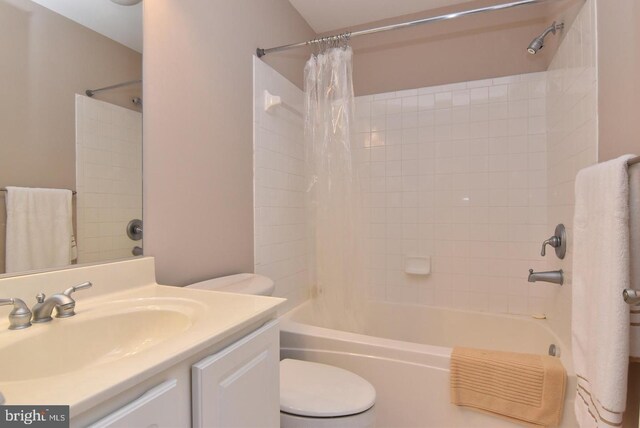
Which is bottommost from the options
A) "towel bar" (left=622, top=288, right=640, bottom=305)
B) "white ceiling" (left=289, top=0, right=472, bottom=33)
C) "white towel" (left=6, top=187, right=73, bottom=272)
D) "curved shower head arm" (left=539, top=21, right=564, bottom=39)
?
"towel bar" (left=622, top=288, right=640, bottom=305)

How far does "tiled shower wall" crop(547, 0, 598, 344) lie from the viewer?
1.40 metres

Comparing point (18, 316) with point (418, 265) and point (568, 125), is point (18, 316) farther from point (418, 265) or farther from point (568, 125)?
point (568, 125)

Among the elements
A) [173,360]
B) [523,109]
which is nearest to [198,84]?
[173,360]

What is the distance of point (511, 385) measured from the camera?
1.27 meters

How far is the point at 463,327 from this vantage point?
2.24 metres

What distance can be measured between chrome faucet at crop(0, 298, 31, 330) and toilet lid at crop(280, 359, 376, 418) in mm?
802

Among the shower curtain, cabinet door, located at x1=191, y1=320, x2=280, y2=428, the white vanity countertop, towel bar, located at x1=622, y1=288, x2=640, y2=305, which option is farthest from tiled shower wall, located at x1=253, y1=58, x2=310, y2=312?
towel bar, located at x1=622, y1=288, x2=640, y2=305

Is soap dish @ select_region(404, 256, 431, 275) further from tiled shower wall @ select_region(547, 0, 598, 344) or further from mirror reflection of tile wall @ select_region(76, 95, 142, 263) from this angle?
mirror reflection of tile wall @ select_region(76, 95, 142, 263)

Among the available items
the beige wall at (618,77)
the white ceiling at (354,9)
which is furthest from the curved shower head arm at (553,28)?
the white ceiling at (354,9)

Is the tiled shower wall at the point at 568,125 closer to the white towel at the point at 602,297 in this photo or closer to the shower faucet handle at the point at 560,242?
the shower faucet handle at the point at 560,242

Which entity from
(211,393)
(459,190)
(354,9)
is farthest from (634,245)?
(354,9)

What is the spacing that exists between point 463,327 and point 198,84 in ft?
7.05

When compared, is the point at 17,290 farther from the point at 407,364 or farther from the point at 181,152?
the point at 407,364

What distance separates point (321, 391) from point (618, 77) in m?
1.56
